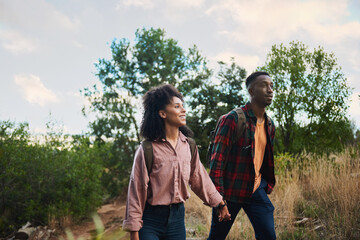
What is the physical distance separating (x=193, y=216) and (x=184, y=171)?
570cm

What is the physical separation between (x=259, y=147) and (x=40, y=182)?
329 inches

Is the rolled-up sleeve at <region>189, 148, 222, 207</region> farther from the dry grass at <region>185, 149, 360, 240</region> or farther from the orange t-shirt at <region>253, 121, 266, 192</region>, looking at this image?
the dry grass at <region>185, 149, 360, 240</region>

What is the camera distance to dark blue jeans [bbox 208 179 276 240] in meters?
3.03

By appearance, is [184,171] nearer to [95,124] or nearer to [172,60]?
[95,124]

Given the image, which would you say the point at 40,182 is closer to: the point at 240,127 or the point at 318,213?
the point at 318,213

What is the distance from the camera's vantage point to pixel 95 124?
50.5 ft

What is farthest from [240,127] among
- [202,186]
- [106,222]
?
[106,222]

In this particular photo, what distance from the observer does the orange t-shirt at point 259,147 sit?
3273 millimetres

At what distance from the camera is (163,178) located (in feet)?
7.84

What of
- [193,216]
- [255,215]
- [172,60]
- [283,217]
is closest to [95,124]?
[172,60]

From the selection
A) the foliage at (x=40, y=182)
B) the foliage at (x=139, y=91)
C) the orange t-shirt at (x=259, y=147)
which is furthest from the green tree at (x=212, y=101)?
the orange t-shirt at (x=259, y=147)

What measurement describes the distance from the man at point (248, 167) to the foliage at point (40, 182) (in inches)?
301

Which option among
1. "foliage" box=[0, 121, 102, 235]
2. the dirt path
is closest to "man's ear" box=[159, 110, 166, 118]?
the dirt path

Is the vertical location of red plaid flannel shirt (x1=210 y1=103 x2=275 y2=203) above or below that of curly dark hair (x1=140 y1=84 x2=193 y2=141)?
below
